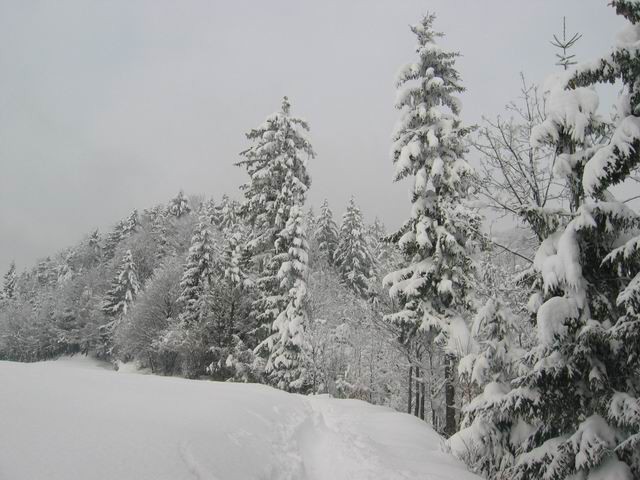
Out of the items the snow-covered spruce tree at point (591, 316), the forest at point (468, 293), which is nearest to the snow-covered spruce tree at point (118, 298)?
the forest at point (468, 293)

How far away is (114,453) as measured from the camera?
3.42 meters

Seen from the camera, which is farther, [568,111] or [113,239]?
[113,239]

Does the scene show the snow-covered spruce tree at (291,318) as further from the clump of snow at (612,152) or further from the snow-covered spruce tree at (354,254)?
the snow-covered spruce tree at (354,254)

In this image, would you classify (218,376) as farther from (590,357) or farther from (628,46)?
(628,46)

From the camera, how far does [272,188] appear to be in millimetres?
21969

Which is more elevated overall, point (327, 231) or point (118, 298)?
point (327, 231)

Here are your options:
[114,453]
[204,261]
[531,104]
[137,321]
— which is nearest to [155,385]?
[114,453]

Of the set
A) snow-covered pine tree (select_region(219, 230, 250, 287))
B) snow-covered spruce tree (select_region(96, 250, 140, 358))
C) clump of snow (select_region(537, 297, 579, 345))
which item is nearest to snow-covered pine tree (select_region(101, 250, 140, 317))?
snow-covered spruce tree (select_region(96, 250, 140, 358))

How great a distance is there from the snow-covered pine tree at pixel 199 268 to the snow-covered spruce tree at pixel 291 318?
11401 mm

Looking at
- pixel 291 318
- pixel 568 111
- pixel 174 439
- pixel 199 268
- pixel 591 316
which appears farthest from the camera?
pixel 199 268

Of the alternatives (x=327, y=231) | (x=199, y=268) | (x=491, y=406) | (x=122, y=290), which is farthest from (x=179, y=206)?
(x=491, y=406)

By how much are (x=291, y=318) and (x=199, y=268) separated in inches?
546

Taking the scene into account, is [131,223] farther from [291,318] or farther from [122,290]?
[291,318]

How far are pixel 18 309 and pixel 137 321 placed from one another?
120 feet
